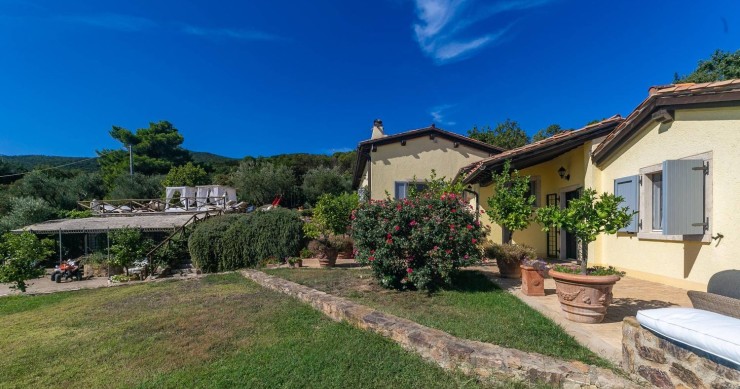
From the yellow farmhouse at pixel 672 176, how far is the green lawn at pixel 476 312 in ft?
10.3

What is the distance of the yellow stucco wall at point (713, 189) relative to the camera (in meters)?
4.93

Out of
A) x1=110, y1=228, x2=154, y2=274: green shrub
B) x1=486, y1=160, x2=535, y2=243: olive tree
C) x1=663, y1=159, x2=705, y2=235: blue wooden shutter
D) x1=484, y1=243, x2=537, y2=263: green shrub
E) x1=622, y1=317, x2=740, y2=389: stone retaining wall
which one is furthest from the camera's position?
x1=110, y1=228, x2=154, y2=274: green shrub

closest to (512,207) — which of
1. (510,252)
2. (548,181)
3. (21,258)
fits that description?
(510,252)

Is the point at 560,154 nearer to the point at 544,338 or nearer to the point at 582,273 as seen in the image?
the point at 582,273

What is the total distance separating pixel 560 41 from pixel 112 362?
1891 centimetres

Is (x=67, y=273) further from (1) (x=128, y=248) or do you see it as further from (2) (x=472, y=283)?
(2) (x=472, y=283)

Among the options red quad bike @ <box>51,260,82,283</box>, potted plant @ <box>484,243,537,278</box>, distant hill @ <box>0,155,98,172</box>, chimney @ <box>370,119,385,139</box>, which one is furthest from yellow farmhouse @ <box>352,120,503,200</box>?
distant hill @ <box>0,155,98,172</box>

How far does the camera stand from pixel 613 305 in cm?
495

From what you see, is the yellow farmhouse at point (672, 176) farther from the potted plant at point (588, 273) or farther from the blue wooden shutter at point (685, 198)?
the potted plant at point (588, 273)

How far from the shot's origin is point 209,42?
17391 mm

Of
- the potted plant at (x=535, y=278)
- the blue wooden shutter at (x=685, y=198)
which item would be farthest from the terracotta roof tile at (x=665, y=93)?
the potted plant at (x=535, y=278)

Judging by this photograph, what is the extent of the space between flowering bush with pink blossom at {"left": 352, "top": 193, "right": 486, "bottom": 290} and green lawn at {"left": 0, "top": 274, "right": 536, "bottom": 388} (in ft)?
5.89

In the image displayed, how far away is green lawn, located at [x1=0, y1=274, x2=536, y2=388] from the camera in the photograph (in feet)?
11.0

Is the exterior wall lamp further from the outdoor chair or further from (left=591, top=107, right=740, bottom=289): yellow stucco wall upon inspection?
the outdoor chair
